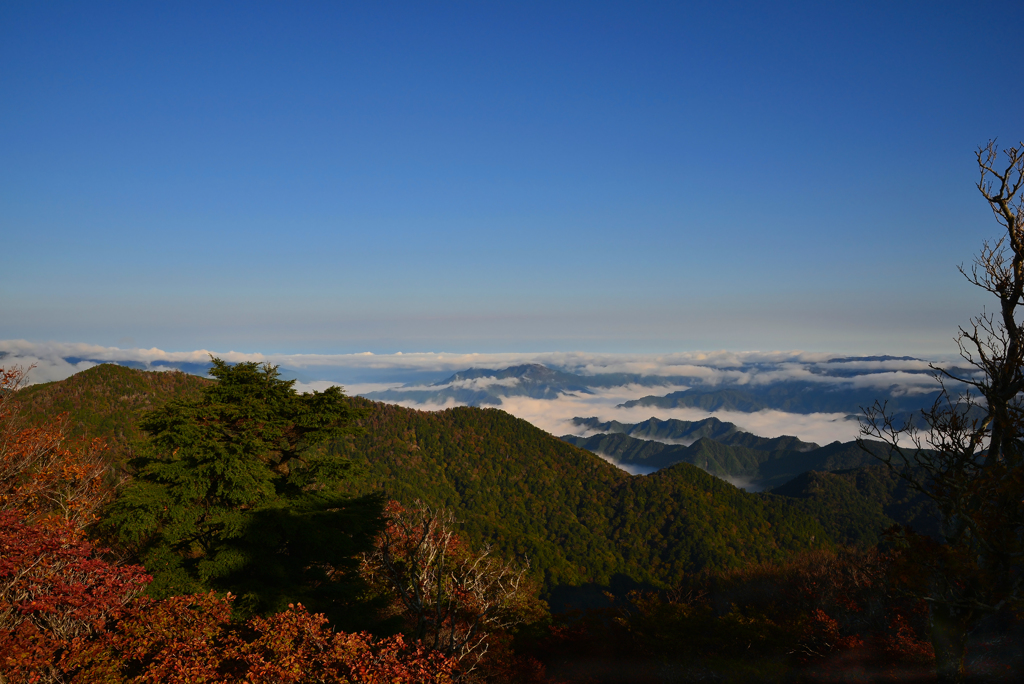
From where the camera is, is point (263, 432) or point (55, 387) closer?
point (263, 432)

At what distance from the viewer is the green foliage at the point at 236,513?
728 inches

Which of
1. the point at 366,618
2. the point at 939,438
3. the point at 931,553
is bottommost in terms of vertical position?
the point at 366,618

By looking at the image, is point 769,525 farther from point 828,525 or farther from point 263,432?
point 263,432

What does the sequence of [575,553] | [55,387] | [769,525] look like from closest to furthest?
[55,387]
[575,553]
[769,525]

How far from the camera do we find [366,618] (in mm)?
19750

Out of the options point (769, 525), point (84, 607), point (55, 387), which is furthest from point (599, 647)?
point (769, 525)

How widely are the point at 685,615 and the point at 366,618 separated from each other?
45.8 feet

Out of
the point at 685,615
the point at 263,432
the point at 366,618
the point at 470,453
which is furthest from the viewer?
the point at 470,453

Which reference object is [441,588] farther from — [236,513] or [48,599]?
[48,599]

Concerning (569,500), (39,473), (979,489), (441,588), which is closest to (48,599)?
(441,588)

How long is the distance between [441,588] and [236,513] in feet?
26.6

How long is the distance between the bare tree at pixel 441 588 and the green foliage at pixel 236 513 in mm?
2116

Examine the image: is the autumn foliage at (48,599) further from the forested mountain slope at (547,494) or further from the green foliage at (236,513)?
the forested mountain slope at (547,494)

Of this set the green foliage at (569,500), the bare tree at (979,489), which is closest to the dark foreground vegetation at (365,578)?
the bare tree at (979,489)
